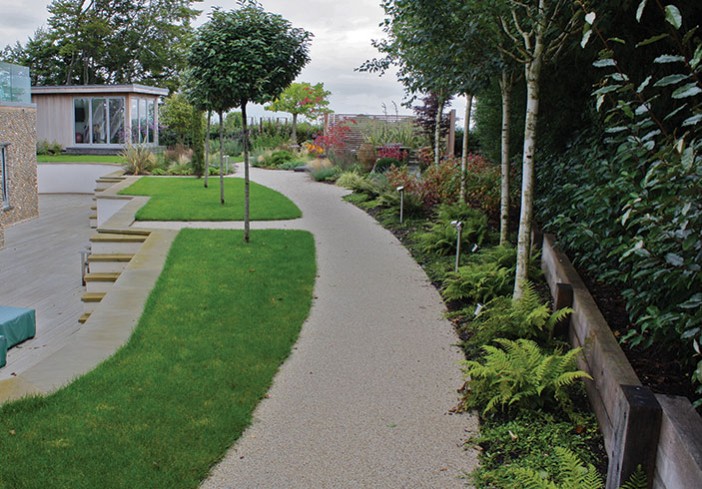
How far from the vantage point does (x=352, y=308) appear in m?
7.22

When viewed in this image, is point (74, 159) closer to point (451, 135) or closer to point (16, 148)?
point (16, 148)

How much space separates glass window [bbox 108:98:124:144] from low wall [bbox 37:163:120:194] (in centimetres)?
503

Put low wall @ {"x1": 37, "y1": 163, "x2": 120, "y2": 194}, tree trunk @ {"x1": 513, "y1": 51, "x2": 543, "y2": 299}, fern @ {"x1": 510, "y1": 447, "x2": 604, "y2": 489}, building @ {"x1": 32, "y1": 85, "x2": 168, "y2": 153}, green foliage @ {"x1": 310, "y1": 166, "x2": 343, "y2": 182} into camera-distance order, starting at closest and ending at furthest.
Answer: fern @ {"x1": 510, "y1": 447, "x2": 604, "y2": 489} → tree trunk @ {"x1": 513, "y1": 51, "x2": 543, "y2": 299} → green foliage @ {"x1": 310, "y1": 166, "x2": 343, "y2": 182} → low wall @ {"x1": 37, "y1": 163, "x2": 120, "y2": 194} → building @ {"x1": 32, "y1": 85, "x2": 168, "y2": 153}

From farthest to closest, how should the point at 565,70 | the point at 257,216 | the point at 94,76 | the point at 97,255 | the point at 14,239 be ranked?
the point at 94,76 < the point at 14,239 < the point at 257,216 < the point at 97,255 < the point at 565,70

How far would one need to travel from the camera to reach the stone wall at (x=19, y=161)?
17734 mm

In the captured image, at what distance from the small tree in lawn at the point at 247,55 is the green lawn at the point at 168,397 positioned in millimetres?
3017

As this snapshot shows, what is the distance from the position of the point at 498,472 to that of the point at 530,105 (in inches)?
143

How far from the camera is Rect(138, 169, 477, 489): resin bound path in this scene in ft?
12.6

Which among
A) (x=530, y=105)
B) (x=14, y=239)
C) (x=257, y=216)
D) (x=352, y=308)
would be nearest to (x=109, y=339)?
(x=352, y=308)

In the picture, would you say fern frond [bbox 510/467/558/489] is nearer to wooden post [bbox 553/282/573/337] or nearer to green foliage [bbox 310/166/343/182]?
wooden post [bbox 553/282/573/337]

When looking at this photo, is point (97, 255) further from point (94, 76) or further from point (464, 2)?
point (94, 76)

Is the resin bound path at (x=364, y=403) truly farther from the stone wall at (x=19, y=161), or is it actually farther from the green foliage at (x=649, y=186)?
the stone wall at (x=19, y=161)

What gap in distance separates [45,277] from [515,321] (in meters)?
9.91

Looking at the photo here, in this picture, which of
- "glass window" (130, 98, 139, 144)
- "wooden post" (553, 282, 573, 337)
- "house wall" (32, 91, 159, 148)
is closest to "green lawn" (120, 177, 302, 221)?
"wooden post" (553, 282, 573, 337)
